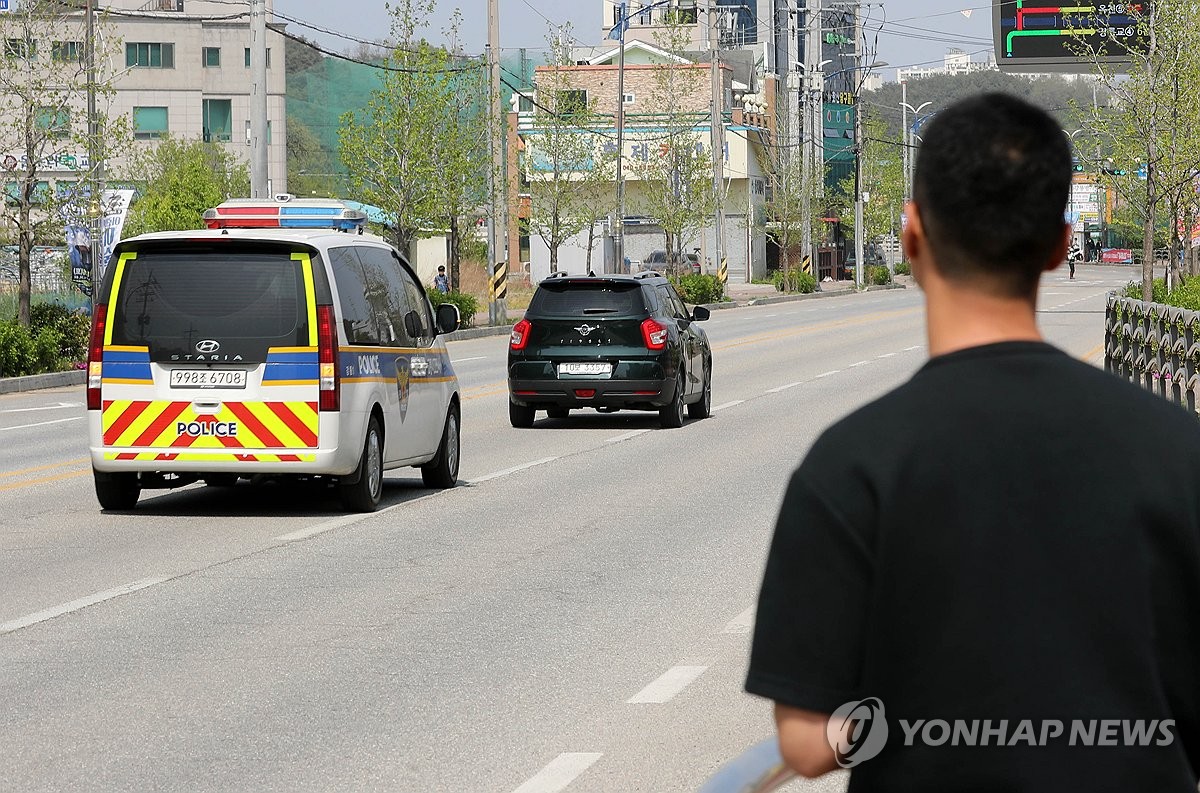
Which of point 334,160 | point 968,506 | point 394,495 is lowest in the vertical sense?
point 394,495

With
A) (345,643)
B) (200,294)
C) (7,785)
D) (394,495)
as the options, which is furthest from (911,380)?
(394,495)

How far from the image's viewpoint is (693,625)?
9.62 meters

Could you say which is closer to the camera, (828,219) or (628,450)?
(628,450)

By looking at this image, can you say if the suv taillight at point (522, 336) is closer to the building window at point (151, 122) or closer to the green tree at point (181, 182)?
the green tree at point (181, 182)

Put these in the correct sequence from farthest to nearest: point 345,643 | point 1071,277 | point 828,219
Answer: point 828,219 < point 1071,277 < point 345,643

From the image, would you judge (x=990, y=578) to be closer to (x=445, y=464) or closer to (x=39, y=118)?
(x=445, y=464)

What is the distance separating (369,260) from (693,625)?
21.0 ft

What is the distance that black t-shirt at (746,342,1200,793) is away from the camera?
2473mm

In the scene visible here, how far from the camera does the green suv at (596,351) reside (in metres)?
22.0

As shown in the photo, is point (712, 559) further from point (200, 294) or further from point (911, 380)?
point (911, 380)

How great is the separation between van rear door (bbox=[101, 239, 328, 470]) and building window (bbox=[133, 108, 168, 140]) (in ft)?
328

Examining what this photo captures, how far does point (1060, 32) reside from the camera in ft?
118

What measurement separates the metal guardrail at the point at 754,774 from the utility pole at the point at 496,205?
4645cm

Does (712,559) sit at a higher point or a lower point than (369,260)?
lower
